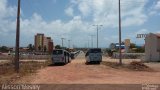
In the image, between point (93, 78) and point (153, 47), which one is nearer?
point (93, 78)

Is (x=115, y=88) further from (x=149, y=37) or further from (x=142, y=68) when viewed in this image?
(x=149, y=37)

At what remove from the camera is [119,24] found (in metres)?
45.2

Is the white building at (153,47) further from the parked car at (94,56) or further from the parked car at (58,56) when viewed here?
the parked car at (58,56)

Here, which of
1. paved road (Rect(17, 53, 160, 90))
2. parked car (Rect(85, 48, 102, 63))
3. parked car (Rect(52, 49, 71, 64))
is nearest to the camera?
paved road (Rect(17, 53, 160, 90))

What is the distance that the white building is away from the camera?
213 feet

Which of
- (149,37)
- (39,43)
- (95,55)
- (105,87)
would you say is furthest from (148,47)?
(39,43)

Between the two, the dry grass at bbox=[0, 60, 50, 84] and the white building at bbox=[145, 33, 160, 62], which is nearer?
the dry grass at bbox=[0, 60, 50, 84]

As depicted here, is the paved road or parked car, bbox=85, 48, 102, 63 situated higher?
parked car, bbox=85, 48, 102, 63

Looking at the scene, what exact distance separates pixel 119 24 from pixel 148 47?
23069mm

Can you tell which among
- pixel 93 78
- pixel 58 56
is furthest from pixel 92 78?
pixel 58 56

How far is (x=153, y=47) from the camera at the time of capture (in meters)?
65.8

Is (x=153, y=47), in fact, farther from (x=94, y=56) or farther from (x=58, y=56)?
(x=58, y=56)

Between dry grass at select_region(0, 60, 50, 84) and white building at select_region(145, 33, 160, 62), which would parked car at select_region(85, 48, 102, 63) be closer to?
dry grass at select_region(0, 60, 50, 84)

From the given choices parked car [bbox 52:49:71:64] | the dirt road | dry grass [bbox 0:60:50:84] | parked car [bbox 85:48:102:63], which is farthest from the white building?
the dirt road
